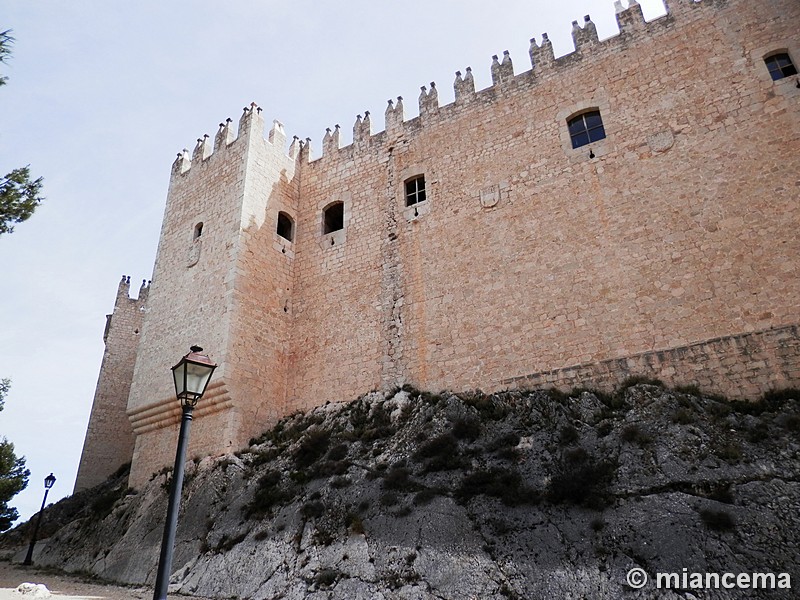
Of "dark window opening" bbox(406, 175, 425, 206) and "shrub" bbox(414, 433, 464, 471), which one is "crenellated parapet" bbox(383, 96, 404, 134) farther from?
"shrub" bbox(414, 433, 464, 471)

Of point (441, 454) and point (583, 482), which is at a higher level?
point (441, 454)

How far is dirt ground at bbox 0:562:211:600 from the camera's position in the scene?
8.53 meters

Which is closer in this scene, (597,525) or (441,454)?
(597,525)

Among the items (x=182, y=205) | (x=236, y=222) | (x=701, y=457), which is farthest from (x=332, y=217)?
(x=701, y=457)

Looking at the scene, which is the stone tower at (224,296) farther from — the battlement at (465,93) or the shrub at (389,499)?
the shrub at (389,499)

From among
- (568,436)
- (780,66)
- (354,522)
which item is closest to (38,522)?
(354,522)

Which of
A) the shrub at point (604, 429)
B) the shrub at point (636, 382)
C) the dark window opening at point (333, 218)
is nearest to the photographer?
the shrub at point (604, 429)

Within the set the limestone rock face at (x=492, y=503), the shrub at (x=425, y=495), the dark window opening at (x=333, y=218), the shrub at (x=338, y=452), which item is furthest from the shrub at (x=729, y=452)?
the dark window opening at (x=333, y=218)

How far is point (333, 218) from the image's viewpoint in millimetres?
15375

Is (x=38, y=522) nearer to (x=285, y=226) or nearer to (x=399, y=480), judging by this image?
(x=285, y=226)

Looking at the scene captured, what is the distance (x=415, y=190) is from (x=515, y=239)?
331 cm

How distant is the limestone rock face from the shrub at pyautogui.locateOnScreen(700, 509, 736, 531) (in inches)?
0.6

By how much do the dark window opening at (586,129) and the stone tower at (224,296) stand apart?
7549 mm

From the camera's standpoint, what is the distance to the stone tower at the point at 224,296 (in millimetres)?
12305
